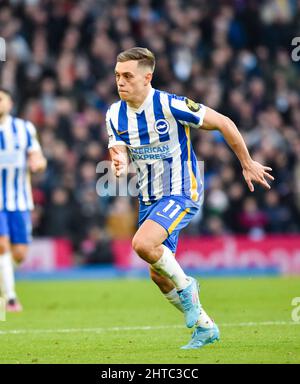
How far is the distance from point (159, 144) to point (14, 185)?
424 centimetres

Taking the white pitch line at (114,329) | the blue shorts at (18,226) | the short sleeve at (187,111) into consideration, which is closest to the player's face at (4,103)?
the blue shorts at (18,226)

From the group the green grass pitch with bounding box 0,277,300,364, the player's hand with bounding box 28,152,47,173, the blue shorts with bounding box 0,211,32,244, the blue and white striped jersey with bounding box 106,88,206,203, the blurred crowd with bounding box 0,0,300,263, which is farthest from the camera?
the blurred crowd with bounding box 0,0,300,263

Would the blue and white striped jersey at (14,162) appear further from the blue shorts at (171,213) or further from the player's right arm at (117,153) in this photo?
the blue shorts at (171,213)

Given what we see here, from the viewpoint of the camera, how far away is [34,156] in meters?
11.2

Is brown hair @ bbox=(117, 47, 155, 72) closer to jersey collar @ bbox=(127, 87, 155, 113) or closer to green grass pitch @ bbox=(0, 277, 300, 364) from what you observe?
jersey collar @ bbox=(127, 87, 155, 113)

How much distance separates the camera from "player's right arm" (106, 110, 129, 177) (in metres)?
7.19

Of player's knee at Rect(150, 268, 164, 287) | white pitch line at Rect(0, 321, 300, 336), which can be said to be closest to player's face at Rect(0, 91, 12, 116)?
white pitch line at Rect(0, 321, 300, 336)

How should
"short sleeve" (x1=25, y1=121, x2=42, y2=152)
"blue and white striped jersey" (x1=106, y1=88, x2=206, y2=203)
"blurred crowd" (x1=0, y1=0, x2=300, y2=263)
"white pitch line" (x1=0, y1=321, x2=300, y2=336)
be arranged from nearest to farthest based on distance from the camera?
"blue and white striped jersey" (x1=106, y1=88, x2=206, y2=203), "white pitch line" (x1=0, y1=321, x2=300, y2=336), "short sleeve" (x1=25, y1=121, x2=42, y2=152), "blurred crowd" (x1=0, y1=0, x2=300, y2=263)

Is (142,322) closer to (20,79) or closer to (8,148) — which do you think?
(8,148)

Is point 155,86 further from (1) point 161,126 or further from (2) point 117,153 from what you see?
(2) point 117,153

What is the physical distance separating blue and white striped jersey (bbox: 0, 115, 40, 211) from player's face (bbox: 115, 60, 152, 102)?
13.3 ft

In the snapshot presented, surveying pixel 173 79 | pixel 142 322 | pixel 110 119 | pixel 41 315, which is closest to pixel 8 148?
pixel 41 315

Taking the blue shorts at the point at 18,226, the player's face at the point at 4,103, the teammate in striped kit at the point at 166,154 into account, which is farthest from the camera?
the blue shorts at the point at 18,226

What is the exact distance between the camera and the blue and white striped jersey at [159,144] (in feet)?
25.2
